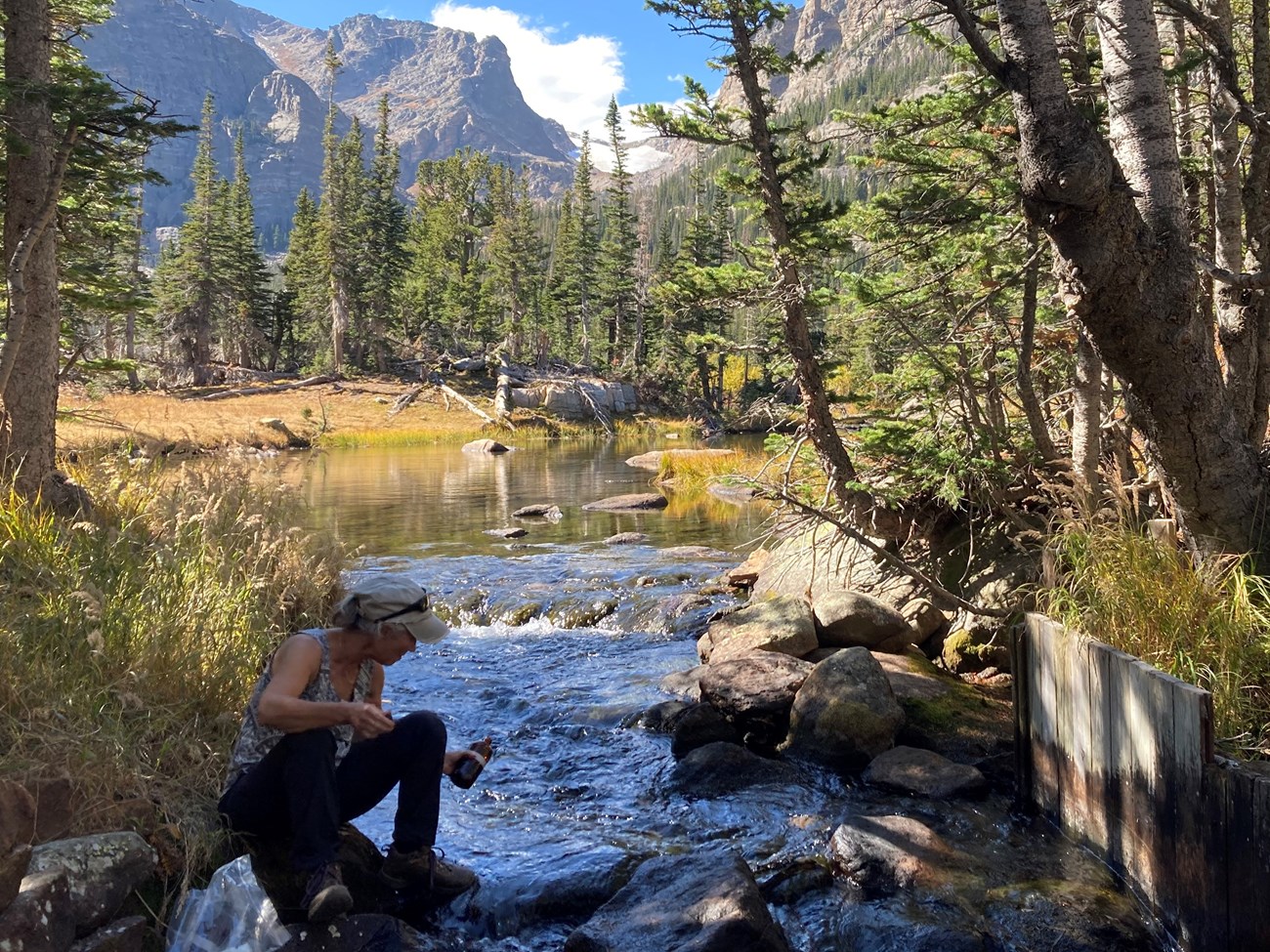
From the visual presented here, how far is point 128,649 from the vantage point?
5.05 metres

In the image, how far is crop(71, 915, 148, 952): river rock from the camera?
11.3 ft

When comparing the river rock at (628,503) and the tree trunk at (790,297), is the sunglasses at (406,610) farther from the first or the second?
the river rock at (628,503)

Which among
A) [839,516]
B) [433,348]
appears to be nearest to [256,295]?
[433,348]

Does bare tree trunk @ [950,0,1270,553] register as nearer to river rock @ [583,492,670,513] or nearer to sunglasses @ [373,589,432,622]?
sunglasses @ [373,589,432,622]

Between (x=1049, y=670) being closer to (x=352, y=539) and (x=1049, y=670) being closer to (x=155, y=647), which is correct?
(x=155, y=647)

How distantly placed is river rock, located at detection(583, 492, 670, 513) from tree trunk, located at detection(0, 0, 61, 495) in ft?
46.2

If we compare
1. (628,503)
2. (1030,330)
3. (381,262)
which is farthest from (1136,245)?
(381,262)

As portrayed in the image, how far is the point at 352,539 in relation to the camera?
55.5ft

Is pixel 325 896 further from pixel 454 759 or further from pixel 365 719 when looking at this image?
pixel 454 759

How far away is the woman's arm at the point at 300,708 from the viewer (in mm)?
3967

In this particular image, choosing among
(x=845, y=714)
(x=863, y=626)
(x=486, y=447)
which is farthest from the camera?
(x=486, y=447)

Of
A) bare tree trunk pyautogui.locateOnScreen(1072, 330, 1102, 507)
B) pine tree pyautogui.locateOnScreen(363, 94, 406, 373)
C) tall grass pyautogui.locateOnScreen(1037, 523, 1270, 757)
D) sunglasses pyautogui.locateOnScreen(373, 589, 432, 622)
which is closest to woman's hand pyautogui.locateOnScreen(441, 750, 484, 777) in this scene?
sunglasses pyautogui.locateOnScreen(373, 589, 432, 622)

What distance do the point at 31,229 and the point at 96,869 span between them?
620 centimetres

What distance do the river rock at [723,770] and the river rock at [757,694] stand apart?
0.50m
